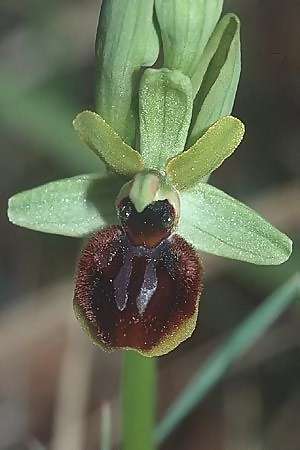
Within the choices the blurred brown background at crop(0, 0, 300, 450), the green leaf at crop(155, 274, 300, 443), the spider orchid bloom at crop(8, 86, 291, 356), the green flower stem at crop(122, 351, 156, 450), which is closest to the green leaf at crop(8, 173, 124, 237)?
the spider orchid bloom at crop(8, 86, 291, 356)

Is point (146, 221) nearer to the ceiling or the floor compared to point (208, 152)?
nearer to the floor

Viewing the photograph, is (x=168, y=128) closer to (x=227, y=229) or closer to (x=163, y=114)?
(x=163, y=114)

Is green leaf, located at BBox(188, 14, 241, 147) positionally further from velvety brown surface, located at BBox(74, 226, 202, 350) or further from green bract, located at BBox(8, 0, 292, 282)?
velvety brown surface, located at BBox(74, 226, 202, 350)

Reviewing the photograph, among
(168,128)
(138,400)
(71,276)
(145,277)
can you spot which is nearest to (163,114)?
(168,128)

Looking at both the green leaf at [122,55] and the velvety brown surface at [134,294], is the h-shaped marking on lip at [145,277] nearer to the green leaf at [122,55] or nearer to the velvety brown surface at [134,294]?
the velvety brown surface at [134,294]

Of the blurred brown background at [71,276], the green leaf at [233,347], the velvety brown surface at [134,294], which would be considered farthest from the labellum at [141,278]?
the blurred brown background at [71,276]

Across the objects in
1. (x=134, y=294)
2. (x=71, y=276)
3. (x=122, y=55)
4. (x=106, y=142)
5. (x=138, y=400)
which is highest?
(x=122, y=55)
